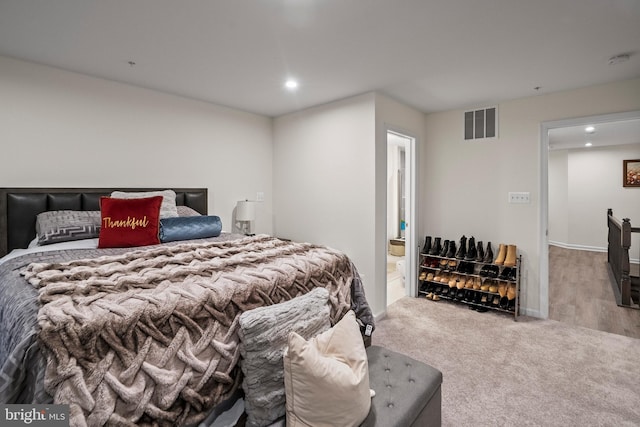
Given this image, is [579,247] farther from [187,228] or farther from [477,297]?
[187,228]

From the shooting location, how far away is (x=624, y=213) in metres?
6.00

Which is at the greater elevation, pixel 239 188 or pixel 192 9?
pixel 192 9

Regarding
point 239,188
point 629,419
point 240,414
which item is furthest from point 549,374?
point 239,188

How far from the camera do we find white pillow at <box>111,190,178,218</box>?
271cm

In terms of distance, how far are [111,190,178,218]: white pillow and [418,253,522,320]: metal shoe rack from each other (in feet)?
9.33

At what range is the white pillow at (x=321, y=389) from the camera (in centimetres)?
116

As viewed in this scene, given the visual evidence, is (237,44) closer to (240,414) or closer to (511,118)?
(240,414)

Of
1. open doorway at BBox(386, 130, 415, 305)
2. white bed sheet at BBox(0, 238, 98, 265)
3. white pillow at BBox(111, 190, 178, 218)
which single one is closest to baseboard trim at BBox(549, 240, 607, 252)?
open doorway at BBox(386, 130, 415, 305)

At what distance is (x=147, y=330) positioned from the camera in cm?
112

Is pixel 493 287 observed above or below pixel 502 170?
below

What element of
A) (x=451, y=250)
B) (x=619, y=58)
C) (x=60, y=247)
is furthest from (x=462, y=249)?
(x=60, y=247)

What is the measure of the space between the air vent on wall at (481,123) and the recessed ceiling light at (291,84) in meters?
2.09

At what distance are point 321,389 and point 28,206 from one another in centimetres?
269

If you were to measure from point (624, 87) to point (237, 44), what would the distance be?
11.0ft
